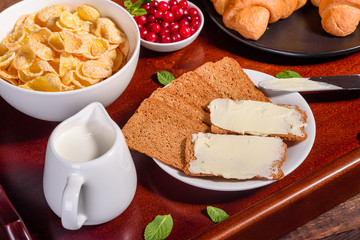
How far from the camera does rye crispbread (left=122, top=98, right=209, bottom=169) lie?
91 cm

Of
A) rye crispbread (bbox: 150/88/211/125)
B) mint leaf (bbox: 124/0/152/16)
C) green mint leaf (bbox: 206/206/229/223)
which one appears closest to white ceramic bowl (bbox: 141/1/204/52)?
mint leaf (bbox: 124/0/152/16)

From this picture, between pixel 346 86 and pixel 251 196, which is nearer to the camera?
pixel 251 196

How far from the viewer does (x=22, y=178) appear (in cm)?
94

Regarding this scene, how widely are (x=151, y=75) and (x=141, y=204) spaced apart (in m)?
0.45

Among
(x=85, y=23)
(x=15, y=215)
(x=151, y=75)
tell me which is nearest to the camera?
(x=15, y=215)

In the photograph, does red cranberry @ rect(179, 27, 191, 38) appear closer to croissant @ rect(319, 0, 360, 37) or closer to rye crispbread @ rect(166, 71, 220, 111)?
rye crispbread @ rect(166, 71, 220, 111)

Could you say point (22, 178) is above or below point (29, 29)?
below

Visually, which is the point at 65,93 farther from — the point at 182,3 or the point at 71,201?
the point at 182,3

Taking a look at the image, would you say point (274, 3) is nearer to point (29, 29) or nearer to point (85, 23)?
point (85, 23)

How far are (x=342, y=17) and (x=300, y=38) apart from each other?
143 mm

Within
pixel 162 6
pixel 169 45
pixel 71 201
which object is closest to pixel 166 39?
Result: pixel 169 45

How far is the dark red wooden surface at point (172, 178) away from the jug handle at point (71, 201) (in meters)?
0.17

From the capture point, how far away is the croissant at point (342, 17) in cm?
123

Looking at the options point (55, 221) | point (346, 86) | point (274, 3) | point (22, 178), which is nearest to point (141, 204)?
point (55, 221)
